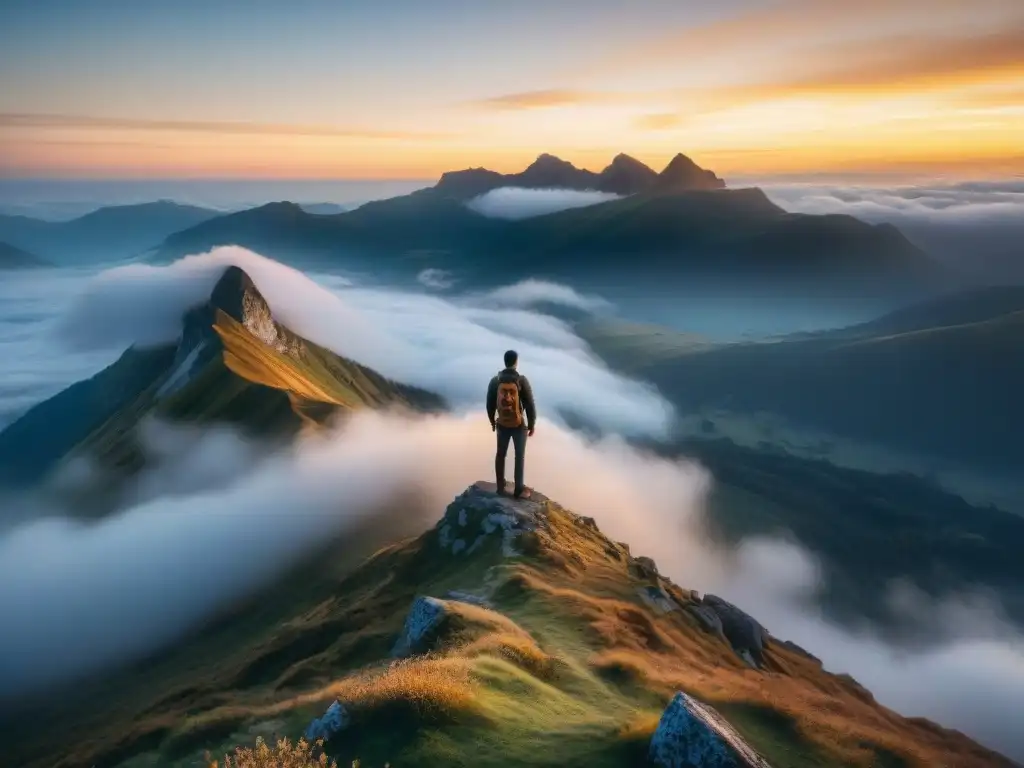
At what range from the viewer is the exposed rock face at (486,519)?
4588 centimetres

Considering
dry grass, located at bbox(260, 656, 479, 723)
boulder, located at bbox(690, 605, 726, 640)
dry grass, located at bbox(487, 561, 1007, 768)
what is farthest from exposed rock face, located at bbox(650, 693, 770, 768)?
boulder, located at bbox(690, 605, 726, 640)

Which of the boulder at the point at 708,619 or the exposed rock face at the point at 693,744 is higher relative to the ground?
the exposed rock face at the point at 693,744

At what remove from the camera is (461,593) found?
122 ft

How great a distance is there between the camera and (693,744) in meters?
14.4

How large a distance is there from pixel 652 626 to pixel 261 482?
12320cm

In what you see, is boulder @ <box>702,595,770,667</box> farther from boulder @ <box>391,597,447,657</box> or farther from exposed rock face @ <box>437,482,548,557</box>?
boulder @ <box>391,597,447,657</box>

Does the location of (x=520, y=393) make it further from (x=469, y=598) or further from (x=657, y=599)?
(x=657, y=599)

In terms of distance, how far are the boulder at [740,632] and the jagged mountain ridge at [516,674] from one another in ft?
0.75

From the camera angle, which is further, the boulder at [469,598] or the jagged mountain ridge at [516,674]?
the boulder at [469,598]

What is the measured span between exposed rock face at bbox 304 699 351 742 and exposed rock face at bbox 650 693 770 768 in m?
7.29

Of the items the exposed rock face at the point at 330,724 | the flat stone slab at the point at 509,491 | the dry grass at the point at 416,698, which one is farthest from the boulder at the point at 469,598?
the exposed rock face at the point at 330,724

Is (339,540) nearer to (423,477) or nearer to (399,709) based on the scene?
(423,477)

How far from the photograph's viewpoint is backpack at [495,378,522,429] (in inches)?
1219

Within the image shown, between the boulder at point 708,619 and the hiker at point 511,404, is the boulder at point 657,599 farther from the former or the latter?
the hiker at point 511,404
